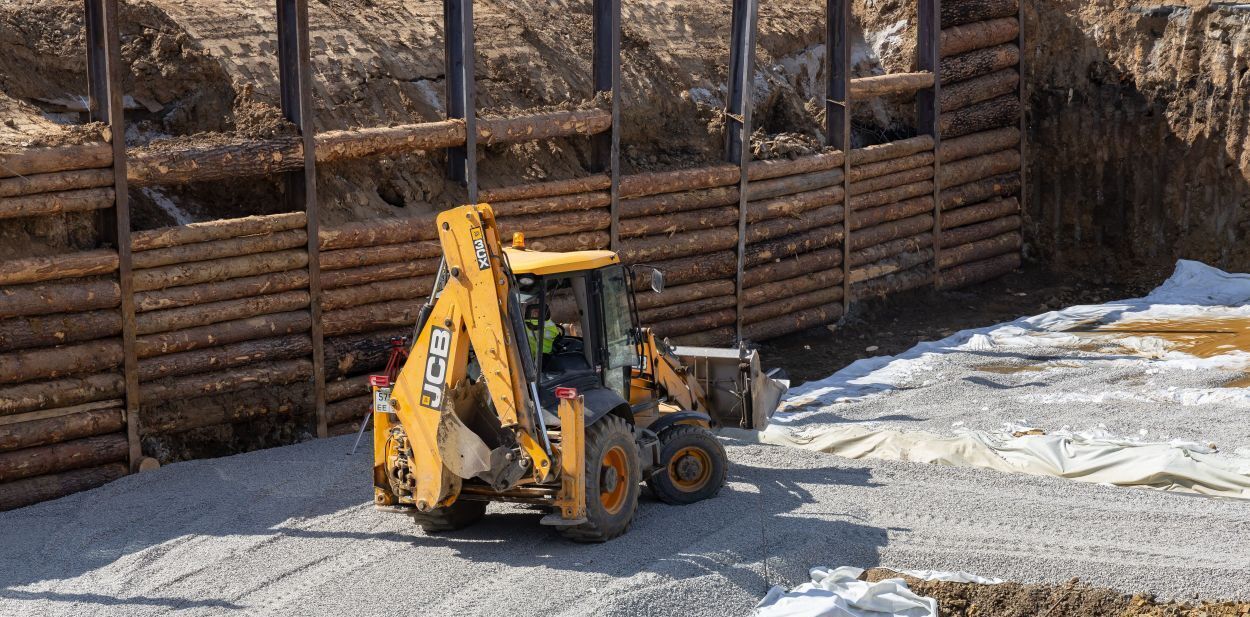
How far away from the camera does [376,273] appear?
13.3 m

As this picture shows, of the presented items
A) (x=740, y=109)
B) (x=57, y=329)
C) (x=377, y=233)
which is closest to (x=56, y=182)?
(x=57, y=329)

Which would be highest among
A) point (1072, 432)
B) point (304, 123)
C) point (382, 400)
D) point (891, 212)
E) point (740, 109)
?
point (740, 109)

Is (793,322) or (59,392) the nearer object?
(59,392)

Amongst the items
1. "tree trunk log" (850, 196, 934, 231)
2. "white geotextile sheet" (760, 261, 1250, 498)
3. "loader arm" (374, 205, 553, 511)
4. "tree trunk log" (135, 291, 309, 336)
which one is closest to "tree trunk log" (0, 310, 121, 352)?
"tree trunk log" (135, 291, 309, 336)

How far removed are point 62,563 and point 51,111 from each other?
206 inches

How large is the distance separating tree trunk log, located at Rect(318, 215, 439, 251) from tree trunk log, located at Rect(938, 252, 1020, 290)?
8738 millimetres

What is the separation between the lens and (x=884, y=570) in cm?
895

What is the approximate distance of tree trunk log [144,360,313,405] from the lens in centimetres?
1179

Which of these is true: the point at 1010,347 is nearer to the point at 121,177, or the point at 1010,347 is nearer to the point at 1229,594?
the point at 1229,594

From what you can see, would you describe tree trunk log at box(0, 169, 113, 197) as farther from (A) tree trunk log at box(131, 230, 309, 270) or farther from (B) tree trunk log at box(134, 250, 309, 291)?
(B) tree trunk log at box(134, 250, 309, 291)

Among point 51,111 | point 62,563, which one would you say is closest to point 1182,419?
point 62,563

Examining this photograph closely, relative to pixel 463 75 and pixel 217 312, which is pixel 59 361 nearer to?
pixel 217 312

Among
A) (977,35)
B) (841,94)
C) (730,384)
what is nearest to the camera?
(730,384)

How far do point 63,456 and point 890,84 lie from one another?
11.7m
